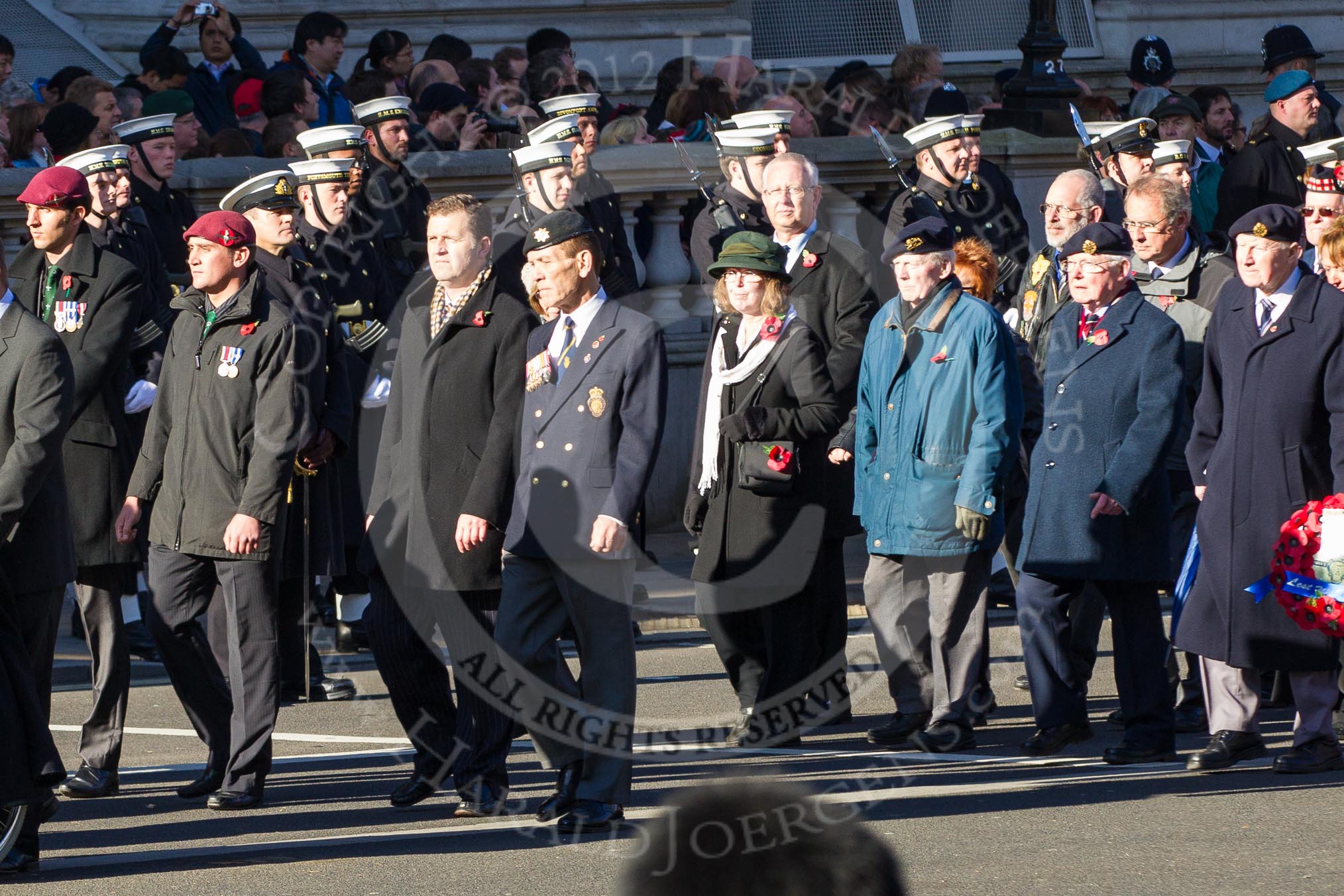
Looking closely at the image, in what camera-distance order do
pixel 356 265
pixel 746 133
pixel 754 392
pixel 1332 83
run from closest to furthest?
pixel 754 392, pixel 356 265, pixel 746 133, pixel 1332 83

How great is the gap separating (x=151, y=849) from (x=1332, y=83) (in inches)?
699

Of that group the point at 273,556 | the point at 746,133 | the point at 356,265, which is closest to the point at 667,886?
the point at 273,556

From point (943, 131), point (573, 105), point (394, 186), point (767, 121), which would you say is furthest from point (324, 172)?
point (943, 131)

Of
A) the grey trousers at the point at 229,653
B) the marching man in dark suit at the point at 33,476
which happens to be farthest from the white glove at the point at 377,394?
the marching man in dark suit at the point at 33,476

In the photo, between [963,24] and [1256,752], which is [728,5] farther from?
[1256,752]

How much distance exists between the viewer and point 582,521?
23.1ft

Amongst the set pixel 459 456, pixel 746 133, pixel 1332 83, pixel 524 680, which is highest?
pixel 1332 83

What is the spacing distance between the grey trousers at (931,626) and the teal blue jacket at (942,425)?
108mm

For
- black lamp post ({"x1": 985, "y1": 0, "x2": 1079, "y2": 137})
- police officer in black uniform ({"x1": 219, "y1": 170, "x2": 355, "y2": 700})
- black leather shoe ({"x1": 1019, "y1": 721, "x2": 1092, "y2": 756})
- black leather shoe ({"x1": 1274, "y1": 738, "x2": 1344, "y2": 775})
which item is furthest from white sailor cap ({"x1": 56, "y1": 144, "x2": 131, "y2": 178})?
black lamp post ({"x1": 985, "y1": 0, "x2": 1079, "y2": 137})

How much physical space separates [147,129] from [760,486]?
416 cm

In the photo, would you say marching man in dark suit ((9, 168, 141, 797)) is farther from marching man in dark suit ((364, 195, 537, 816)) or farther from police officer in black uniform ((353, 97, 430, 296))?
police officer in black uniform ((353, 97, 430, 296))

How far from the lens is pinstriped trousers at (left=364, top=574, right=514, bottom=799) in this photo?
285 inches

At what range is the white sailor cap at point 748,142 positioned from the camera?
1104cm

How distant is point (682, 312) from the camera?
1336cm
